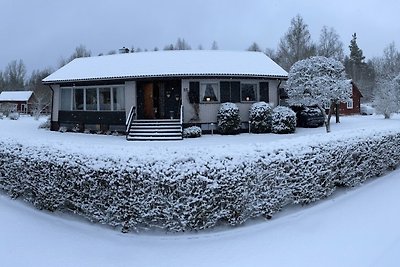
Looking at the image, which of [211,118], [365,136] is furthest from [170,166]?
[211,118]

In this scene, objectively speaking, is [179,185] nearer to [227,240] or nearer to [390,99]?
[227,240]

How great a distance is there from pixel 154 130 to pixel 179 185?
46.6ft

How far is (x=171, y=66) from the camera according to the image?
22094 mm

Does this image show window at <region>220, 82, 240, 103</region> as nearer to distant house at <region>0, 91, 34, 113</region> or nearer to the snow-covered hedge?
the snow-covered hedge

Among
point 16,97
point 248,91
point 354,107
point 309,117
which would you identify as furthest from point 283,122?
point 16,97

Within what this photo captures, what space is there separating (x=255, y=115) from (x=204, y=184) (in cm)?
1547

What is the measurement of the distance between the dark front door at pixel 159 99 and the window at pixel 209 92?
1.34m

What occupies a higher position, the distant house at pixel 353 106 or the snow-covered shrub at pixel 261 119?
the distant house at pixel 353 106

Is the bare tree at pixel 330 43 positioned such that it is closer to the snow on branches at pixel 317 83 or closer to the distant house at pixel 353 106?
the distant house at pixel 353 106

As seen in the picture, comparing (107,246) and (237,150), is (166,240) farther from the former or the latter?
(237,150)

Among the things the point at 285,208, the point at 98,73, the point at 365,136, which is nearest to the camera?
the point at 285,208

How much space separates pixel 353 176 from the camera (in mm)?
8250

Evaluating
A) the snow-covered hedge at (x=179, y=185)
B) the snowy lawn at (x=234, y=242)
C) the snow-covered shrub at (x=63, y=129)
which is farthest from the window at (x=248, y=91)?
the snowy lawn at (x=234, y=242)

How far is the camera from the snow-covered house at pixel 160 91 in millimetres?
20953
